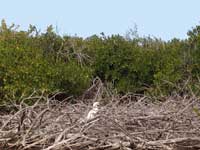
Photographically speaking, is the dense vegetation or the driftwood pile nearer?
the driftwood pile

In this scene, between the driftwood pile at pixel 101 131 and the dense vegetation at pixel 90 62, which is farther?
the dense vegetation at pixel 90 62

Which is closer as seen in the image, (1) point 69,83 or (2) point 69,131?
(2) point 69,131

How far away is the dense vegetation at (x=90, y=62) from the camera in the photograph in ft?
30.4

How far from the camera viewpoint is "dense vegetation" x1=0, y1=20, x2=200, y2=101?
9258mm

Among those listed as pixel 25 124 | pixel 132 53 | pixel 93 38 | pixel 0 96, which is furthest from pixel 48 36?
pixel 25 124

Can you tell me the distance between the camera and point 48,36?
11.3 m

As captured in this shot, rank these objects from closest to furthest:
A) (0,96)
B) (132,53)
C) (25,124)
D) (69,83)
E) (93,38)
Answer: (25,124) < (0,96) < (69,83) < (132,53) < (93,38)

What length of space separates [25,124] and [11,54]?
460 cm

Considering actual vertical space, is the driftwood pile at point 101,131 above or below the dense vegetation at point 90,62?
below

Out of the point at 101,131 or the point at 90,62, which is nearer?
the point at 101,131

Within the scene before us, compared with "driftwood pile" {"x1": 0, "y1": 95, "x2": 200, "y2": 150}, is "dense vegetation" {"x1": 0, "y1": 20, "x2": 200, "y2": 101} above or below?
above

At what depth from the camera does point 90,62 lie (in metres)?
11.1

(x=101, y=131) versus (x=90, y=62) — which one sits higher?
(x=90, y=62)

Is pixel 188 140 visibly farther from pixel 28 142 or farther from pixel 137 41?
pixel 137 41
